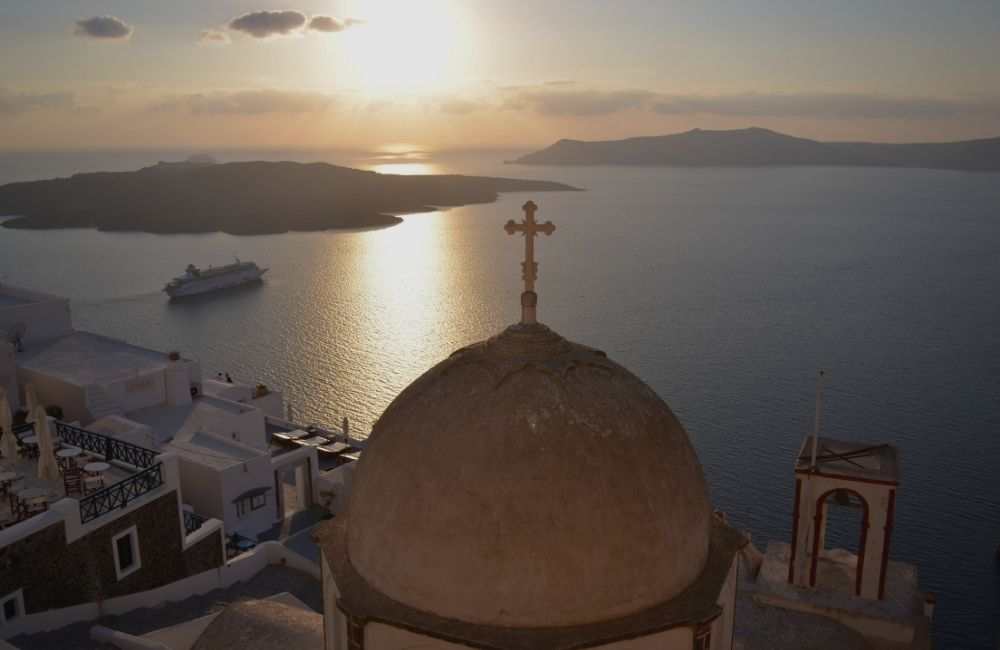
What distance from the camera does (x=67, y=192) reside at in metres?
149

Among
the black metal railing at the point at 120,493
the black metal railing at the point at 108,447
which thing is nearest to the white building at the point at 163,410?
the black metal railing at the point at 108,447

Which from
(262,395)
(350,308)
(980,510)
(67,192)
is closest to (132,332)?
(350,308)

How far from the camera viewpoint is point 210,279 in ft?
222

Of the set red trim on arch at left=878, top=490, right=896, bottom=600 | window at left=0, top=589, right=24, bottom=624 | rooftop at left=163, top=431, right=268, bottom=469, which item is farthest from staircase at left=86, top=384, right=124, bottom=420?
red trim on arch at left=878, top=490, right=896, bottom=600

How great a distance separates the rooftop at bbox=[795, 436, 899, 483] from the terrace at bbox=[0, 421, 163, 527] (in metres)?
11.9

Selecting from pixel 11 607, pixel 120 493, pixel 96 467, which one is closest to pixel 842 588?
pixel 120 493

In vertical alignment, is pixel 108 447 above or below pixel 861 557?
above

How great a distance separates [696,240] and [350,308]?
4648cm

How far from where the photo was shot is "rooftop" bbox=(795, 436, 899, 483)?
14016 millimetres

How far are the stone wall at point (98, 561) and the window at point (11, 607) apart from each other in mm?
92

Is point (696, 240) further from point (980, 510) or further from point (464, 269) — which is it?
point (980, 510)

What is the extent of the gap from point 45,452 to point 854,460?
14529 millimetres

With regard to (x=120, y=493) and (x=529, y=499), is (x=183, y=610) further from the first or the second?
(x=529, y=499)

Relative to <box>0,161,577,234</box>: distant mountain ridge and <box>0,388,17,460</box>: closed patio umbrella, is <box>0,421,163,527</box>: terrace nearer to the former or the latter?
<box>0,388,17,460</box>: closed patio umbrella
